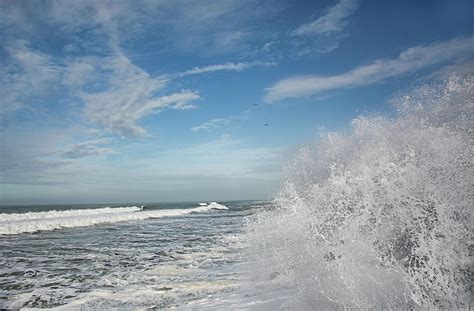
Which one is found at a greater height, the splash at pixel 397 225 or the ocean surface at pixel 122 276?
the splash at pixel 397 225

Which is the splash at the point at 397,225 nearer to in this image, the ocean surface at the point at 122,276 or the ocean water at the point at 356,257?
the ocean water at the point at 356,257

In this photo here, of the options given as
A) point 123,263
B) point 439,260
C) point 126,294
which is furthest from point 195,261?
point 439,260

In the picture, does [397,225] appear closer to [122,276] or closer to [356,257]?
[356,257]

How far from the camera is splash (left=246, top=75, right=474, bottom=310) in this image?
384 cm

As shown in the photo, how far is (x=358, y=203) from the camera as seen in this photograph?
217 inches

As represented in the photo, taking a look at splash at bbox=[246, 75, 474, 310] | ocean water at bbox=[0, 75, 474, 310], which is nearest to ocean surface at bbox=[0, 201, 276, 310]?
ocean water at bbox=[0, 75, 474, 310]

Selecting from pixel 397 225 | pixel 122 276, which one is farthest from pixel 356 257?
pixel 122 276

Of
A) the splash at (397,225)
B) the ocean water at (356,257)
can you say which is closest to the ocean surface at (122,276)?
the ocean water at (356,257)

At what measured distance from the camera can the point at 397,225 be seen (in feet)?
15.7

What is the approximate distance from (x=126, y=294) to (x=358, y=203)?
4.36m

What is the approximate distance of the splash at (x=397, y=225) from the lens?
151 inches

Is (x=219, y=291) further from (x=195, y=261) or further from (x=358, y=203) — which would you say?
(x=195, y=261)

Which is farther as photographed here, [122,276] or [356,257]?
[122,276]

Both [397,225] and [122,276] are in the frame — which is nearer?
[397,225]
